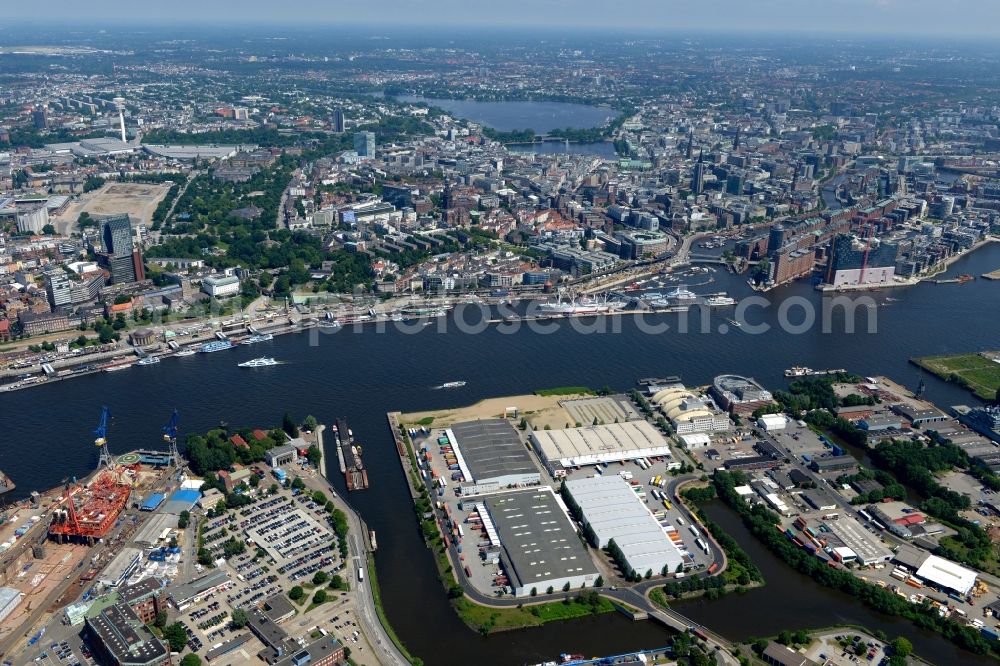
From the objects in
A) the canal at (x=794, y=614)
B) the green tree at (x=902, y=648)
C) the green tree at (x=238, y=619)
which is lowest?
the canal at (x=794, y=614)

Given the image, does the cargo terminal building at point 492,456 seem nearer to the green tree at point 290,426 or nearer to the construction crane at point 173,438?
the green tree at point 290,426

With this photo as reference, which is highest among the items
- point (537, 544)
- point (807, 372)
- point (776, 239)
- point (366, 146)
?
point (366, 146)

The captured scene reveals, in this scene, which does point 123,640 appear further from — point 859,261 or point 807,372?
point 859,261

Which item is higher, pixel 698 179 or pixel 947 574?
pixel 698 179

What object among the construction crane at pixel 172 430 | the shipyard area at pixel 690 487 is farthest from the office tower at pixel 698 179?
the construction crane at pixel 172 430

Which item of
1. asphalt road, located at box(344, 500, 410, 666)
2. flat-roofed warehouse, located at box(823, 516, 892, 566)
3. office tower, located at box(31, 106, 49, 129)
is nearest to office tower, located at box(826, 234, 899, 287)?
flat-roofed warehouse, located at box(823, 516, 892, 566)

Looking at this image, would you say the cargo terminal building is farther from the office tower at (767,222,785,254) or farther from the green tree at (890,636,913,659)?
the office tower at (767,222,785,254)

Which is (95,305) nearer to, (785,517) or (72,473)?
(72,473)

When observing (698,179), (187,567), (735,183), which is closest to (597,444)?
(187,567)
